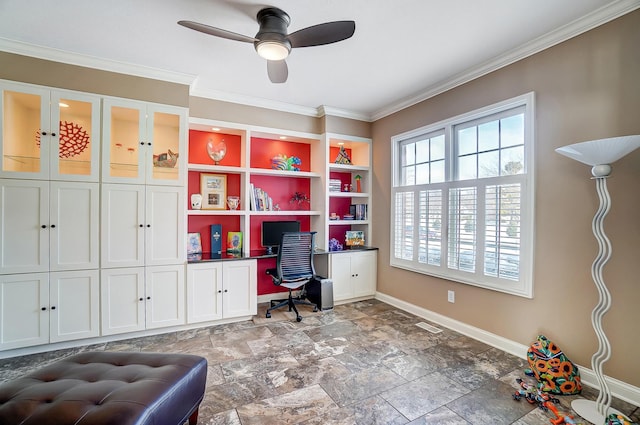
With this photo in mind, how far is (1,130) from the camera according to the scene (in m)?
2.56

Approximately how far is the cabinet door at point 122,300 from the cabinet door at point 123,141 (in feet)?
3.18

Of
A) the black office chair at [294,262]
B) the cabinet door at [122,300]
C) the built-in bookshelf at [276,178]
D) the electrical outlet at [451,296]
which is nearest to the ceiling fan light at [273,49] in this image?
the built-in bookshelf at [276,178]

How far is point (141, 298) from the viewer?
2.99 meters

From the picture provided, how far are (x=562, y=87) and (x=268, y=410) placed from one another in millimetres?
3341

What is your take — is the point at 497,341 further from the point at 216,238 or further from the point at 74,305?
the point at 74,305

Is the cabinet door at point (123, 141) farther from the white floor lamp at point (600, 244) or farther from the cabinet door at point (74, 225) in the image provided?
the white floor lamp at point (600, 244)

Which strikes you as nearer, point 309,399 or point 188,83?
point 309,399

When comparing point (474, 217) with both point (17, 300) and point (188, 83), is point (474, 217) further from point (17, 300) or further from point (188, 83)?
point (17, 300)

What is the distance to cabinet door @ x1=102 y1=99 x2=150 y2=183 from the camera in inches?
113

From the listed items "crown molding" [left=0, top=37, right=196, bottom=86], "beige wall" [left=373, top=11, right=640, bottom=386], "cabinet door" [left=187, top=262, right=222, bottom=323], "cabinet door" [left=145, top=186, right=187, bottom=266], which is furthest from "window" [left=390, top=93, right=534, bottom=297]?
"crown molding" [left=0, top=37, right=196, bottom=86]

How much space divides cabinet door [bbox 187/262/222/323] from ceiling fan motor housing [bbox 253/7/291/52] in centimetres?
238

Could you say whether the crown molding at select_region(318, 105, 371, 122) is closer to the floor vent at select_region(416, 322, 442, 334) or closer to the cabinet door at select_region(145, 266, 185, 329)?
the cabinet door at select_region(145, 266, 185, 329)

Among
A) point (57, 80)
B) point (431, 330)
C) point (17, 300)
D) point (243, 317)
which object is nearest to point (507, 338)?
point (431, 330)

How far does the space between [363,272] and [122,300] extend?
3.03 meters
